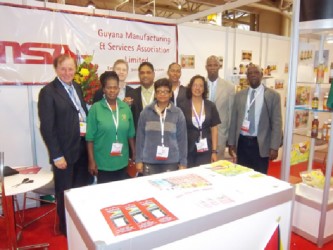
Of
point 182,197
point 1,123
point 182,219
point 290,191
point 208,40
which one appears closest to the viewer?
point 182,219

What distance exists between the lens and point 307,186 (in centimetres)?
266

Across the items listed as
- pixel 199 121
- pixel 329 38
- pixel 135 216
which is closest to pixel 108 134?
pixel 199 121

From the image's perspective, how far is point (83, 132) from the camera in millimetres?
2441

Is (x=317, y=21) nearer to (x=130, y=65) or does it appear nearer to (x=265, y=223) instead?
(x=265, y=223)

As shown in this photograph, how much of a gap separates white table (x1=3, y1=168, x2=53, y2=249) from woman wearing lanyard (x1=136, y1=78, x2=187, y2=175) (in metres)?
0.80

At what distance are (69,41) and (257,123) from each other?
7.60 ft

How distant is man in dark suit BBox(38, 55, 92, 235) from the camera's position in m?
2.16

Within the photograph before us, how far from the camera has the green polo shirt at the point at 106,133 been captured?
7.50 ft

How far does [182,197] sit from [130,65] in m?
2.59

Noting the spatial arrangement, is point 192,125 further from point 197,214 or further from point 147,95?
point 197,214

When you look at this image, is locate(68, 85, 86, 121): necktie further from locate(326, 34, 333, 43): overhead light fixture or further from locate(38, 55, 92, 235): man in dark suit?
locate(326, 34, 333, 43): overhead light fixture

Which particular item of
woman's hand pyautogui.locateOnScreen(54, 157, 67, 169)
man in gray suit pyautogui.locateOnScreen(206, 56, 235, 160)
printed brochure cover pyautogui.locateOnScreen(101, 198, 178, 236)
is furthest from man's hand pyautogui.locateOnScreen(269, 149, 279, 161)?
woman's hand pyautogui.locateOnScreen(54, 157, 67, 169)

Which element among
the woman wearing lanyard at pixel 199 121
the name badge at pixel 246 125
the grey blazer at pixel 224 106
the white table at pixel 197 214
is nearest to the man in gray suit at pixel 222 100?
the grey blazer at pixel 224 106

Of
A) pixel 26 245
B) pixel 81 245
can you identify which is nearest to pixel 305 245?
pixel 81 245
